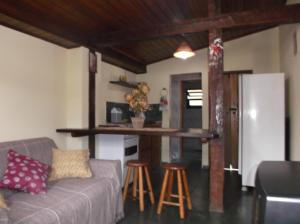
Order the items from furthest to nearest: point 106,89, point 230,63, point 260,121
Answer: point 230,63 < point 106,89 < point 260,121

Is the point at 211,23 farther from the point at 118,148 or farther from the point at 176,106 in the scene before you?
the point at 176,106

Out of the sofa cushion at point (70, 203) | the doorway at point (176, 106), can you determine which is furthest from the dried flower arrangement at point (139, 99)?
the doorway at point (176, 106)

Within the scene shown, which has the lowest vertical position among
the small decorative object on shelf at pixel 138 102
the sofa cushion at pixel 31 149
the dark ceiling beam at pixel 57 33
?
the sofa cushion at pixel 31 149

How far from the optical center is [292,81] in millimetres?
3557

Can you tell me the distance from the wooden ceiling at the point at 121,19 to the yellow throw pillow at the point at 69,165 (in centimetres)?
146

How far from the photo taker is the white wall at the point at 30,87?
2.57 meters

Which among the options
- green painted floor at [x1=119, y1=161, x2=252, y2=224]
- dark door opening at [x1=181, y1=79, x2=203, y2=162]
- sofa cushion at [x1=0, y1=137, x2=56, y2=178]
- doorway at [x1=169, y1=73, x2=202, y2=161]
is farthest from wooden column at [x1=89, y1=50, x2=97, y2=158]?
dark door opening at [x1=181, y1=79, x2=203, y2=162]

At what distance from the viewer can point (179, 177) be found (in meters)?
2.68

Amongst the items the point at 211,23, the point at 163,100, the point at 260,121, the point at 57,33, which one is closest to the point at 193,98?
the point at 163,100

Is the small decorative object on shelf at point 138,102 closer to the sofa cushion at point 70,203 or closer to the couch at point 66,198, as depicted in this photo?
the couch at point 66,198

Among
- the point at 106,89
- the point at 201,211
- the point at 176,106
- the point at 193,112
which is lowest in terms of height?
the point at 201,211

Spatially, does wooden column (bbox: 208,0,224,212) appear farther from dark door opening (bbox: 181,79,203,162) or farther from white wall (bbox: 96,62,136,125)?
dark door opening (bbox: 181,79,203,162)

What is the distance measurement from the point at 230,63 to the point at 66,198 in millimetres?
4234

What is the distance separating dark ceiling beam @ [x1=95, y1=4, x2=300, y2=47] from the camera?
8.64ft
